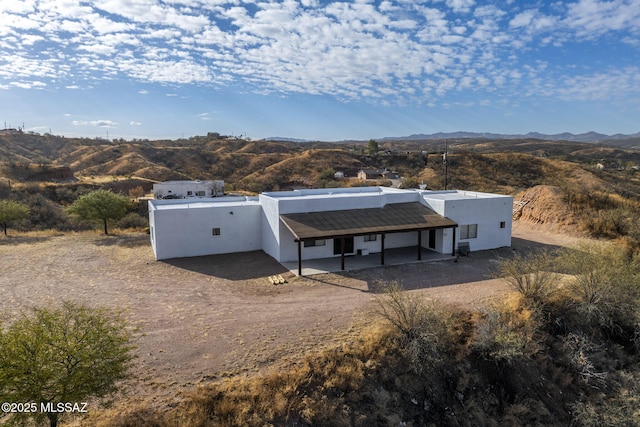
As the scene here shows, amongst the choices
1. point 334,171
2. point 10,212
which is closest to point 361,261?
point 10,212

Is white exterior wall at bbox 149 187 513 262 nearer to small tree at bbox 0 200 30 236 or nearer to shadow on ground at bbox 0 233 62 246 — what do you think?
shadow on ground at bbox 0 233 62 246

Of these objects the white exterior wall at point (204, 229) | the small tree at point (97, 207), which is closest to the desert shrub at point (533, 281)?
the white exterior wall at point (204, 229)

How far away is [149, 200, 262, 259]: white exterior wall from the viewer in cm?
2052

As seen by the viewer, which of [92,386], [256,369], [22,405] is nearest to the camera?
[22,405]

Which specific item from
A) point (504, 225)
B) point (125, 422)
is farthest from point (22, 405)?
point (504, 225)

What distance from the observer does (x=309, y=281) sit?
17.3 m

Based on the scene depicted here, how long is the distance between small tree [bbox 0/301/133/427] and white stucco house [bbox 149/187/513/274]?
1089cm

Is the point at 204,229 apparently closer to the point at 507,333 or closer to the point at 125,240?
the point at 125,240

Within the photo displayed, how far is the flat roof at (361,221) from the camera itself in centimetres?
1848

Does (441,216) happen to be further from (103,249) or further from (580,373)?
(103,249)

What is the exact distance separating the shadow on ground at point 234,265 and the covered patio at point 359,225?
1.17m

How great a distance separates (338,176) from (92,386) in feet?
181

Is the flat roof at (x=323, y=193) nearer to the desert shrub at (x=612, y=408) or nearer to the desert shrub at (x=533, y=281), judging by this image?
the desert shrub at (x=533, y=281)

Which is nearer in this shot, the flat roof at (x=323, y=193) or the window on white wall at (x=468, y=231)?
the window on white wall at (x=468, y=231)
